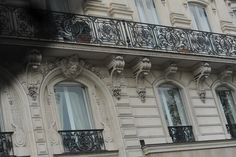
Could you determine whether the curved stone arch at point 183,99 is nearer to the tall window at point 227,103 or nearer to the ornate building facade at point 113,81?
the ornate building facade at point 113,81

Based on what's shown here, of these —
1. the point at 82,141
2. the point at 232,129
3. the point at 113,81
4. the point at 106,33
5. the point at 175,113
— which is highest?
the point at 106,33

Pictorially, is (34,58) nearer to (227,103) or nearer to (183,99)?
(183,99)

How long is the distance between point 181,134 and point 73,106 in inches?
129

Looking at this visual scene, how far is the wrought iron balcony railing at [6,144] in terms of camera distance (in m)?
10.6

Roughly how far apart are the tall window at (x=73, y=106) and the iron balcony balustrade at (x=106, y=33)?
4.14 ft

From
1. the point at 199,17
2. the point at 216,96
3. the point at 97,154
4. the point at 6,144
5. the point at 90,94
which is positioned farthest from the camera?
the point at 199,17

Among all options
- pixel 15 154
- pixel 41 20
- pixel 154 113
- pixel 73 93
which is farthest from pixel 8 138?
pixel 154 113

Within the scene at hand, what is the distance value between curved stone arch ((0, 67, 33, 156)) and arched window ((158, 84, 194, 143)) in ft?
13.8

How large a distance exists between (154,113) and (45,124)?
3340 mm

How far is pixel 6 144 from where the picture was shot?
1070 centimetres

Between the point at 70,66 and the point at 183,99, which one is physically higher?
the point at 70,66

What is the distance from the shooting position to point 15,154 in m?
10.7

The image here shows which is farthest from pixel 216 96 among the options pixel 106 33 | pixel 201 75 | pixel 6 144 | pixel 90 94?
pixel 6 144

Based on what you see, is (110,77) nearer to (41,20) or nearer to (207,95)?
(41,20)
